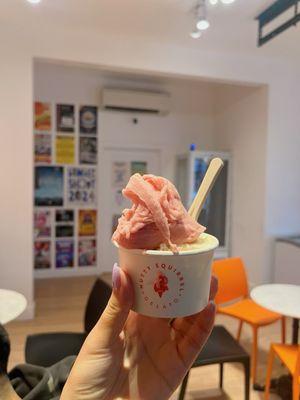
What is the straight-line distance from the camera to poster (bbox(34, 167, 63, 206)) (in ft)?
15.4

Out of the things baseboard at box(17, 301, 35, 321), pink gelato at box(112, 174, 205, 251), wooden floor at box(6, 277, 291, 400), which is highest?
pink gelato at box(112, 174, 205, 251)

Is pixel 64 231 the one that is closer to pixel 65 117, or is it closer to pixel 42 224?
pixel 42 224

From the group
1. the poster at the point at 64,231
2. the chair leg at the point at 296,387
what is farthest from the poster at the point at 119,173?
the chair leg at the point at 296,387

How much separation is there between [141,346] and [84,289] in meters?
3.74

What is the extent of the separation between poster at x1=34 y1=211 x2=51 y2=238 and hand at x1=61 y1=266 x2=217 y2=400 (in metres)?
4.14

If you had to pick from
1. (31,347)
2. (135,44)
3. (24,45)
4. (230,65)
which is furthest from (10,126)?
(230,65)

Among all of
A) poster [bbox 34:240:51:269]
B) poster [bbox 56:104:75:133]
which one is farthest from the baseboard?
poster [bbox 56:104:75:133]

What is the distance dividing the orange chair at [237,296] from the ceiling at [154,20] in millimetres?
2069

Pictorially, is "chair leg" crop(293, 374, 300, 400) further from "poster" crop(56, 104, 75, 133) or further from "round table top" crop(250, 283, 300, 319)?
"poster" crop(56, 104, 75, 133)

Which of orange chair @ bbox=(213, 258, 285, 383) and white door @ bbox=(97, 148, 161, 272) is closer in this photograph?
orange chair @ bbox=(213, 258, 285, 383)

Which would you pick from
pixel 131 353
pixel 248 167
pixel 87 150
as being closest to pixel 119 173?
pixel 87 150

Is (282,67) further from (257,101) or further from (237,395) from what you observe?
(237,395)

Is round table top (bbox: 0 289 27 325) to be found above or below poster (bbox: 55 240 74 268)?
above

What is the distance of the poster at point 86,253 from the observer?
4949mm
